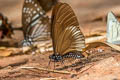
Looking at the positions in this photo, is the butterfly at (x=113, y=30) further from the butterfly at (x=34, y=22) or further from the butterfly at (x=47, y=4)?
the butterfly at (x=47, y=4)

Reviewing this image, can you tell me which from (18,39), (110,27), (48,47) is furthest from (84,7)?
(110,27)

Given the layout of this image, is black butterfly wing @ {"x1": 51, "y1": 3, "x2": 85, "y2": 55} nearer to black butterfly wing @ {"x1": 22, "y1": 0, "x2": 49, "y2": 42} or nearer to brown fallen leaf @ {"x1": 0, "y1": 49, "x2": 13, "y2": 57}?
brown fallen leaf @ {"x1": 0, "y1": 49, "x2": 13, "y2": 57}

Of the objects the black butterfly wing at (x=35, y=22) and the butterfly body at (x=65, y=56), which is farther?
the black butterfly wing at (x=35, y=22)

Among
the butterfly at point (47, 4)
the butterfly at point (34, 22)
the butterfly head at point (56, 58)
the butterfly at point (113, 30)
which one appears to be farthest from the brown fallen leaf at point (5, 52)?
the butterfly at point (47, 4)

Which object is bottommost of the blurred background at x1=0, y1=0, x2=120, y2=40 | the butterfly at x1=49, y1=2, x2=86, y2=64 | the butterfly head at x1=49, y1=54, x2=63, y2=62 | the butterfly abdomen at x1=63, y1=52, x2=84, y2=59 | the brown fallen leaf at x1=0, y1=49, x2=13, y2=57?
the brown fallen leaf at x1=0, y1=49, x2=13, y2=57

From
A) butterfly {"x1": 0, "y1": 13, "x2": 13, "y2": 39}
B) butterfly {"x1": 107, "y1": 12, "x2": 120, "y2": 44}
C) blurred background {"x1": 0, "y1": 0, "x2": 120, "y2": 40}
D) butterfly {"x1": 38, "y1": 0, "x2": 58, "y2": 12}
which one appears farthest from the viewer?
butterfly {"x1": 38, "y1": 0, "x2": 58, "y2": 12}

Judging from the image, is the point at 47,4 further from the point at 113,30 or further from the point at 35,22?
the point at 113,30

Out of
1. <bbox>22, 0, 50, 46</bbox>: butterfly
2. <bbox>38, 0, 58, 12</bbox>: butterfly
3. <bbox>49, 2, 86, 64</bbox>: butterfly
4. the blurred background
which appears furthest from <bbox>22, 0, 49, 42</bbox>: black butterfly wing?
<bbox>49, 2, 86, 64</bbox>: butterfly

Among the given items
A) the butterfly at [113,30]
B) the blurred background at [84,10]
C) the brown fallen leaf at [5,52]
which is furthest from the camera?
the blurred background at [84,10]

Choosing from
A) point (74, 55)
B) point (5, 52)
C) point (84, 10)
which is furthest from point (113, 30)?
point (84, 10)
